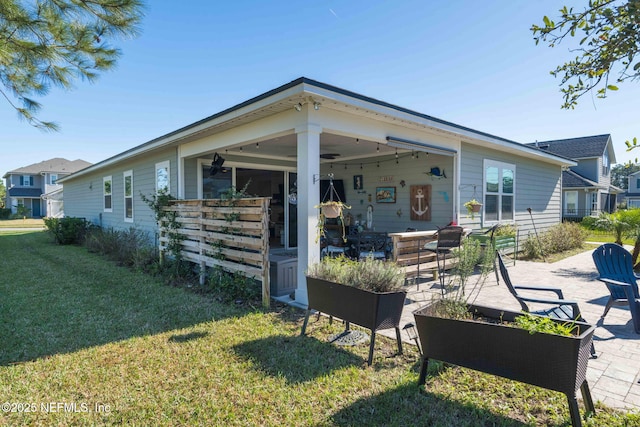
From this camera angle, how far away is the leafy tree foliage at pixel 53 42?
4523 mm

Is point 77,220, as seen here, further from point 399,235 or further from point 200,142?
point 399,235

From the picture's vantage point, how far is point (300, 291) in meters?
5.05

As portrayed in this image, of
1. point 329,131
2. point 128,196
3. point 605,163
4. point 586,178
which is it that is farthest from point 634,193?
point 128,196

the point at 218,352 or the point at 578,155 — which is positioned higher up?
the point at 578,155

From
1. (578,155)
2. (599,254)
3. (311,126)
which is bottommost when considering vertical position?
(599,254)

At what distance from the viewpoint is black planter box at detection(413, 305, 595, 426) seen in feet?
6.78

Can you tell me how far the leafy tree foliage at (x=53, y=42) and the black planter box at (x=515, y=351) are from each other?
5.29 metres

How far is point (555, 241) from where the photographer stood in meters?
10.5

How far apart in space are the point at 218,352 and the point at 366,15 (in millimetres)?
6832

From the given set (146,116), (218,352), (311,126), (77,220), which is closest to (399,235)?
(311,126)

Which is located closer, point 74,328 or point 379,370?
point 379,370

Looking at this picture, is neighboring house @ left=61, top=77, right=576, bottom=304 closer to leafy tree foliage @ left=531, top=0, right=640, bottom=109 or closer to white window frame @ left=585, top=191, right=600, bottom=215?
leafy tree foliage @ left=531, top=0, right=640, bottom=109

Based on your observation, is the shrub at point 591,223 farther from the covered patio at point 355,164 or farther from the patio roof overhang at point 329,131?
the patio roof overhang at point 329,131

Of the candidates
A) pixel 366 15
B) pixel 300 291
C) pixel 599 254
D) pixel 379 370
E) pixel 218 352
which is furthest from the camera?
pixel 366 15
